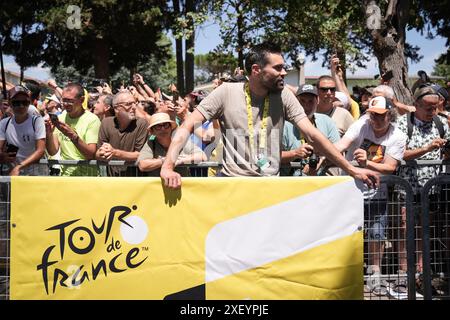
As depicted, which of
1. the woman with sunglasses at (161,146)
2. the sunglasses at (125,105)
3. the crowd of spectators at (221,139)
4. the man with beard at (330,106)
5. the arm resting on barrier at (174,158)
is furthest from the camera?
the man with beard at (330,106)

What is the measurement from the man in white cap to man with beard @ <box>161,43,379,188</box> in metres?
2.42

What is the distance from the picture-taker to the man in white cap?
648 cm

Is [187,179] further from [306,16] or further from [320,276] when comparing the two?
[306,16]

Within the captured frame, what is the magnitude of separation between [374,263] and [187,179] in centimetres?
179

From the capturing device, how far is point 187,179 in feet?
15.6

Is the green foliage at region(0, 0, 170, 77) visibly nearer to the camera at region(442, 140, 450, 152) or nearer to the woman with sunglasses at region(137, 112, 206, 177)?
the woman with sunglasses at region(137, 112, 206, 177)

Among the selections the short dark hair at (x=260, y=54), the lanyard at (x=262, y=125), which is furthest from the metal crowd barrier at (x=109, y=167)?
the short dark hair at (x=260, y=54)

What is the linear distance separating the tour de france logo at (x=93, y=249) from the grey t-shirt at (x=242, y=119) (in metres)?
0.96

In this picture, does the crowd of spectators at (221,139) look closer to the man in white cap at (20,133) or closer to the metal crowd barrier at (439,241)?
the man in white cap at (20,133)

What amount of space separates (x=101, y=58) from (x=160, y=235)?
30.5m

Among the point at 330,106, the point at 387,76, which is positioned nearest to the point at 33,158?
the point at 330,106

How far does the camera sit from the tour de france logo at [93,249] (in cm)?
473

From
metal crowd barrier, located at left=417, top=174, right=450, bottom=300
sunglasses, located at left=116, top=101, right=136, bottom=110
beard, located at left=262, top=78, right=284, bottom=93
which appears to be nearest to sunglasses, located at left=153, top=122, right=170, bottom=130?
sunglasses, located at left=116, top=101, right=136, bottom=110

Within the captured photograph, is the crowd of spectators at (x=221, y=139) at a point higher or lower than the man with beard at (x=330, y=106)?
lower
